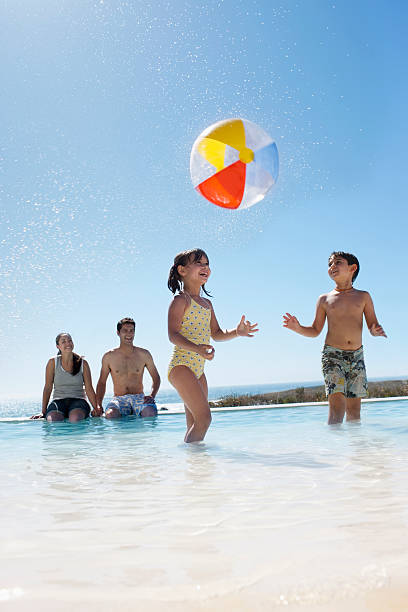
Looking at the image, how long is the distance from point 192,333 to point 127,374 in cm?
333

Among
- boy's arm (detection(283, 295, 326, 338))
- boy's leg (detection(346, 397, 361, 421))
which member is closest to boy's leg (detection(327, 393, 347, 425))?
boy's leg (detection(346, 397, 361, 421))

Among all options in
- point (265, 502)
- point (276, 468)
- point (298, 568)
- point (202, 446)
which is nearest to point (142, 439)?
point (202, 446)

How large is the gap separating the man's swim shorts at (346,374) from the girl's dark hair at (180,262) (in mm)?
1998

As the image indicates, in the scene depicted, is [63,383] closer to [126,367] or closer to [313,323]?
[126,367]

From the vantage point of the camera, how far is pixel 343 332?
5.57 metres

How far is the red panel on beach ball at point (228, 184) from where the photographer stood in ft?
17.9

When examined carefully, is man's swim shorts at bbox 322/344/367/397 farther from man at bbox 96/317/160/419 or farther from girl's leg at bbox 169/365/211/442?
man at bbox 96/317/160/419

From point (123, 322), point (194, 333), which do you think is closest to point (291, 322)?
point (194, 333)

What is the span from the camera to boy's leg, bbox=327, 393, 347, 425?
542 cm

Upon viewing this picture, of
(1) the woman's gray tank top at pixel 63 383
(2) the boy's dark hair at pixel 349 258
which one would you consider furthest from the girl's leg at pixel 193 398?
(1) the woman's gray tank top at pixel 63 383

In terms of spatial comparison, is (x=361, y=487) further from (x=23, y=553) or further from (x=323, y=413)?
(x=323, y=413)

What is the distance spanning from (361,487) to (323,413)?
207 inches

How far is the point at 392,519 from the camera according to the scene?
72.5 inches

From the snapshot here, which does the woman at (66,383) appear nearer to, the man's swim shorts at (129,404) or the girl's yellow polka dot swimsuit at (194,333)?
the man's swim shorts at (129,404)
